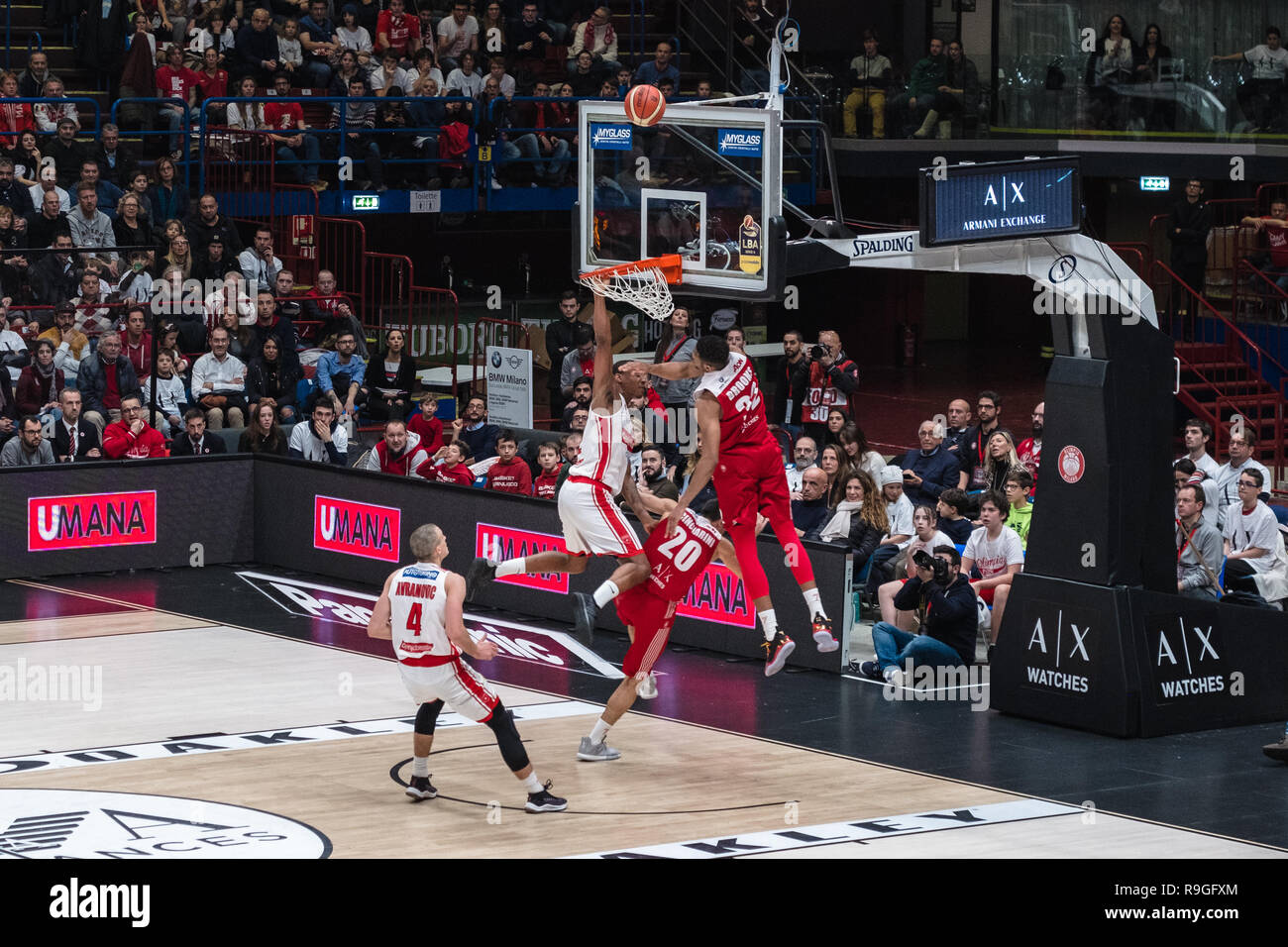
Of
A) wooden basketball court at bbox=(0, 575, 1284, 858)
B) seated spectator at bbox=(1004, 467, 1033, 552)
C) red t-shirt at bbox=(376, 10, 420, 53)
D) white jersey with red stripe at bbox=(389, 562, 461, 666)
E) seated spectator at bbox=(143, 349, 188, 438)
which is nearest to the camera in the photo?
wooden basketball court at bbox=(0, 575, 1284, 858)

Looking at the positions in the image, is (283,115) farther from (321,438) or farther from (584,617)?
(584,617)

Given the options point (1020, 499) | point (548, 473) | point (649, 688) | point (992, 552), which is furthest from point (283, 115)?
point (649, 688)

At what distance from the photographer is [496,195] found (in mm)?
27141

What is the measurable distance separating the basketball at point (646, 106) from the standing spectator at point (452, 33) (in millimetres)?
15786

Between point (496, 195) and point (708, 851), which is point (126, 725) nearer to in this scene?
point (708, 851)

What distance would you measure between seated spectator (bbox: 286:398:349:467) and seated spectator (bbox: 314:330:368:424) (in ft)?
4.15

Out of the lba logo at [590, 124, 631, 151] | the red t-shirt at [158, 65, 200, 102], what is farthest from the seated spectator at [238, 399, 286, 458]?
the lba logo at [590, 124, 631, 151]

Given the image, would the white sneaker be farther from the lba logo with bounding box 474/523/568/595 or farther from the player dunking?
the lba logo with bounding box 474/523/568/595

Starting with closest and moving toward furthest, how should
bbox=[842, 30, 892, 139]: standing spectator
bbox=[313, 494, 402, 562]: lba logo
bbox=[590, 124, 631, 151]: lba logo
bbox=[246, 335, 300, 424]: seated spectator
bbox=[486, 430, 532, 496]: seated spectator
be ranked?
bbox=[590, 124, 631, 151]: lba logo < bbox=[486, 430, 532, 496]: seated spectator < bbox=[313, 494, 402, 562]: lba logo < bbox=[246, 335, 300, 424]: seated spectator < bbox=[842, 30, 892, 139]: standing spectator

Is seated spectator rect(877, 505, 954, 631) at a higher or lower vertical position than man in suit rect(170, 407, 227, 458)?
lower

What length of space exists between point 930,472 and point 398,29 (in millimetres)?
12438

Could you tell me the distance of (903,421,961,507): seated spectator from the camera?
18672 millimetres

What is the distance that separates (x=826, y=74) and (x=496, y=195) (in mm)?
5593

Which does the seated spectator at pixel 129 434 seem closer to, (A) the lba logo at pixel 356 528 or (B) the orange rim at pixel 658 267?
(A) the lba logo at pixel 356 528
